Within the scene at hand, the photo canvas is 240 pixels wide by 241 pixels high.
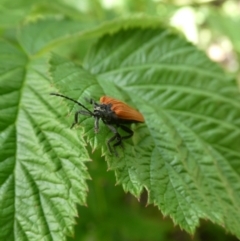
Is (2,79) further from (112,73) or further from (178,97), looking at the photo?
(178,97)

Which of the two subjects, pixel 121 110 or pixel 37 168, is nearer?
pixel 37 168

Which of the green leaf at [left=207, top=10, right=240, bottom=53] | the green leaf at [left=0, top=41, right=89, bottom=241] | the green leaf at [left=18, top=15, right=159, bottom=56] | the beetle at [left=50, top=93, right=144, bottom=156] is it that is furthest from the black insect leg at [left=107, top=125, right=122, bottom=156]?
the green leaf at [left=207, top=10, right=240, bottom=53]

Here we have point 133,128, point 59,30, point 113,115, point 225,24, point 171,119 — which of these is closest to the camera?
point 113,115

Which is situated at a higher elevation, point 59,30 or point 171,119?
point 59,30

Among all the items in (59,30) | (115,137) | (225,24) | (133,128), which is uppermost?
(225,24)

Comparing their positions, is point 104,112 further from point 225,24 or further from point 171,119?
point 225,24

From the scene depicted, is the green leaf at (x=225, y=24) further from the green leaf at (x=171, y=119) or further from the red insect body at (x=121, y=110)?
the red insect body at (x=121, y=110)

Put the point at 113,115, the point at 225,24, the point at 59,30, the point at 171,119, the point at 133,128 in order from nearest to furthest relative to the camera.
Answer: the point at 113,115
the point at 133,128
the point at 171,119
the point at 59,30
the point at 225,24

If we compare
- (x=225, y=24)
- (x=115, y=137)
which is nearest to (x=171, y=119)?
(x=115, y=137)
